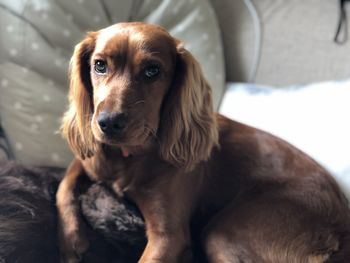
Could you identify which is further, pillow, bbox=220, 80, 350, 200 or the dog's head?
pillow, bbox=220, 80, 350, 200

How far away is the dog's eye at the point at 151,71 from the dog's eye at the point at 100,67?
13cm

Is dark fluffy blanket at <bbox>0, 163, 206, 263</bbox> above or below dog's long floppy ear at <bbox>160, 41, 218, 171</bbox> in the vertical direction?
below

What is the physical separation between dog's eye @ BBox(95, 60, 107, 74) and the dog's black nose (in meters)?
0.19

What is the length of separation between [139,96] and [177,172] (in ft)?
1.07

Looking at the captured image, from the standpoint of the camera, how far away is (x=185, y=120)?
157 cm

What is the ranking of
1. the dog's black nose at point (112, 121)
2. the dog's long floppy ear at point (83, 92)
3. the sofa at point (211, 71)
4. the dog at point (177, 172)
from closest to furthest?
the dog's black nose at point (112, 121), the dog at point (177, 172), the dog's long floppy ear at point (83, 92), the sofa at point (211, 71)

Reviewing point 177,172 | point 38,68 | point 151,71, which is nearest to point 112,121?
point 151,71

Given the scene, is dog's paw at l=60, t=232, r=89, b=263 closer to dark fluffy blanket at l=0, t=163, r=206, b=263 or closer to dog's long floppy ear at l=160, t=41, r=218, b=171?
dark fluffy blanket at l=0, t=163, r=206, b=263

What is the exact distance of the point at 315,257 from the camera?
1508 millimetres

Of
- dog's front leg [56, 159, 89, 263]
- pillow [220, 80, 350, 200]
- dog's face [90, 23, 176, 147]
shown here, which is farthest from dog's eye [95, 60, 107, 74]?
pillow [220, 80, 350, 200]

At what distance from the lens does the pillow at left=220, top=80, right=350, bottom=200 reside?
179cm

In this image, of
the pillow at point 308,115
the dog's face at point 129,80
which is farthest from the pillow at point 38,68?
the pillow at point 308,115

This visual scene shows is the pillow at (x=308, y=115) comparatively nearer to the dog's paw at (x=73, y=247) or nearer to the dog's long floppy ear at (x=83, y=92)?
the dog's long floppy ear at (x=83, y=92)

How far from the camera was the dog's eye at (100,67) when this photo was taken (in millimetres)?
1495
